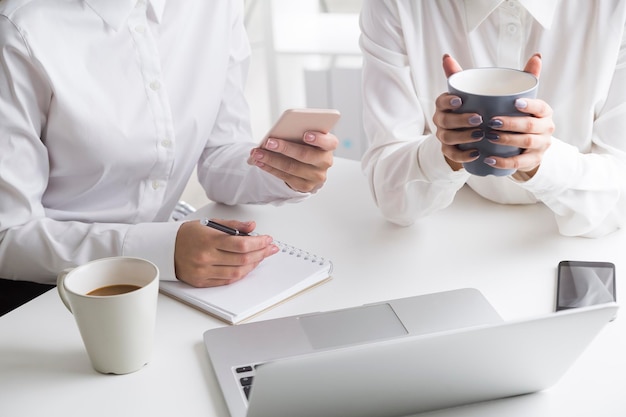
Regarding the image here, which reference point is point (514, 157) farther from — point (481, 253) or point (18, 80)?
point (18, 80)

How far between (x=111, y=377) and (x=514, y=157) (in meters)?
0.62

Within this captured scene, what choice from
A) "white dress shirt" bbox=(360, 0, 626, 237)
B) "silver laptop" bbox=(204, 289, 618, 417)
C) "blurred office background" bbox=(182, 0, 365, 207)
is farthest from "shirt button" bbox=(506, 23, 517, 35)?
"blurred office background" bbox=(182, 0, 365, 207)

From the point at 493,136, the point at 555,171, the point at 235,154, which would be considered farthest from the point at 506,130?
the point at 235,154

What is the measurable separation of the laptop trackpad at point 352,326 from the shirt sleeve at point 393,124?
28 centimetres

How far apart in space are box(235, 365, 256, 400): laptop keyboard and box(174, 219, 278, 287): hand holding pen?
0.21 m

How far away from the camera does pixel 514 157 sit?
3.46ft

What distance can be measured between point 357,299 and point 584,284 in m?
0.33

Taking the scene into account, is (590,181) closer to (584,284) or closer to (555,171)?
(555,171)

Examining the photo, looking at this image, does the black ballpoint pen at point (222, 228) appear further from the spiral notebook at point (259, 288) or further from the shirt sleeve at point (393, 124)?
the shirt sleeve at point (393, 124)

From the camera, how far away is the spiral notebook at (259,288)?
3.47ft

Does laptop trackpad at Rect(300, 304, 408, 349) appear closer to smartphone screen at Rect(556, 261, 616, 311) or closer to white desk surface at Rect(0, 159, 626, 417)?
white desk surface at Rect(0, 159, 626, 417)

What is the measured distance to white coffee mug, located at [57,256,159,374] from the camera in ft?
2.93

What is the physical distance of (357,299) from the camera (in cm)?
108

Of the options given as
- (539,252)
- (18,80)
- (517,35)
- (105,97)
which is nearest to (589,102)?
(517,35)
